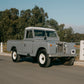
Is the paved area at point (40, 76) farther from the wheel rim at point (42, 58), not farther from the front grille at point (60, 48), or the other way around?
the front grille at point (60, 48)

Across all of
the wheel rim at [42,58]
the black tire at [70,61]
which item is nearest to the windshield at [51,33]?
the black tire at [70,61]

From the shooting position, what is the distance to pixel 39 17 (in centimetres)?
4700

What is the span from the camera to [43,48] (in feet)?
33.3

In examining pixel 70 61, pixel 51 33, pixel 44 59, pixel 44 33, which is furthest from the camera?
pixel 51 33

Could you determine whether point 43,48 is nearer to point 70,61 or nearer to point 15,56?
point 70,61

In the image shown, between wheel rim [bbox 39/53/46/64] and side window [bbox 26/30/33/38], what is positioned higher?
side window [bbox 26/30/33/38]

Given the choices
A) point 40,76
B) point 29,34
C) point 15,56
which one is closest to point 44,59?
point 40,76

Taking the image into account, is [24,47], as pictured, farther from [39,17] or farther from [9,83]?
[39,17]

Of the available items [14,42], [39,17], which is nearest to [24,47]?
[14,42]

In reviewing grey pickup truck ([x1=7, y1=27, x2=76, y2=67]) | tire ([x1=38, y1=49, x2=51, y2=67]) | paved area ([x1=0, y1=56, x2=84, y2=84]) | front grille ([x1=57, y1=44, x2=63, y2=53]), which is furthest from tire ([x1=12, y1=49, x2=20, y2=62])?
front grille ([x1=57, y1=44, x2=63, y2=53])

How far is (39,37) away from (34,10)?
122 feet

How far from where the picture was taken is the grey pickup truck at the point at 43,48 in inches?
384

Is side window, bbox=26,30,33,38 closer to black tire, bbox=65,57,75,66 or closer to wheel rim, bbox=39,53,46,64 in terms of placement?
wheel rim, bbox=39,53,46,64

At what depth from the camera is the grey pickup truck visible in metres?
9.76
